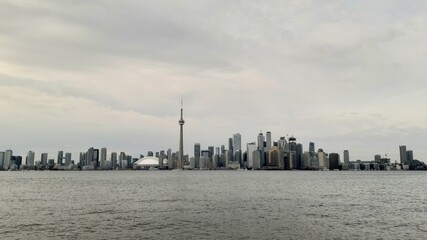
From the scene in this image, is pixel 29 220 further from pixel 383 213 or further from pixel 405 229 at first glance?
pixel 383 213

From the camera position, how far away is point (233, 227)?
5097 centimetres

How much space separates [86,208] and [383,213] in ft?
198

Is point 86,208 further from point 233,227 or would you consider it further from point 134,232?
point 233,227

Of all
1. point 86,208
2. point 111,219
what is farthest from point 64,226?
point 86,208

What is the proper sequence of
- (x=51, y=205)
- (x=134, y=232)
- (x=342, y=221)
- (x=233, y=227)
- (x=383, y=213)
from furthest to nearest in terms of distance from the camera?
(x=51, y=205) < (x=383, y=213) < (x=342, y=221) < (x=233, y=227) < (x=134, y=232)

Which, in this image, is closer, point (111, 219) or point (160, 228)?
point (160, 228)

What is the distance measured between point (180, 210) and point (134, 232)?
22.3 m

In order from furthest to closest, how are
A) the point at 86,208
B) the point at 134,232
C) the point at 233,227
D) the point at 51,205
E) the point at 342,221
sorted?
the point at 51,205, the point at 86,208, the point at 342,221, the point at 233,227, the point at 134,232

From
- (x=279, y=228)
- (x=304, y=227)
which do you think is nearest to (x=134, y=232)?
(x=279, y=228)

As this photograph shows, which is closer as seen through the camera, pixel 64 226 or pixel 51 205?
pixel 64 226

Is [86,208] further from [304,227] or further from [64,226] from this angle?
[304,227]

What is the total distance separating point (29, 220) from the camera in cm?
5747

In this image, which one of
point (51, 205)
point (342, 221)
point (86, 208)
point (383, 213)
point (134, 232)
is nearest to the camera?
point (134, 232)

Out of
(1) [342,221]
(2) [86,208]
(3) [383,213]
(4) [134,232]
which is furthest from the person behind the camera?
(2) [86,208]
